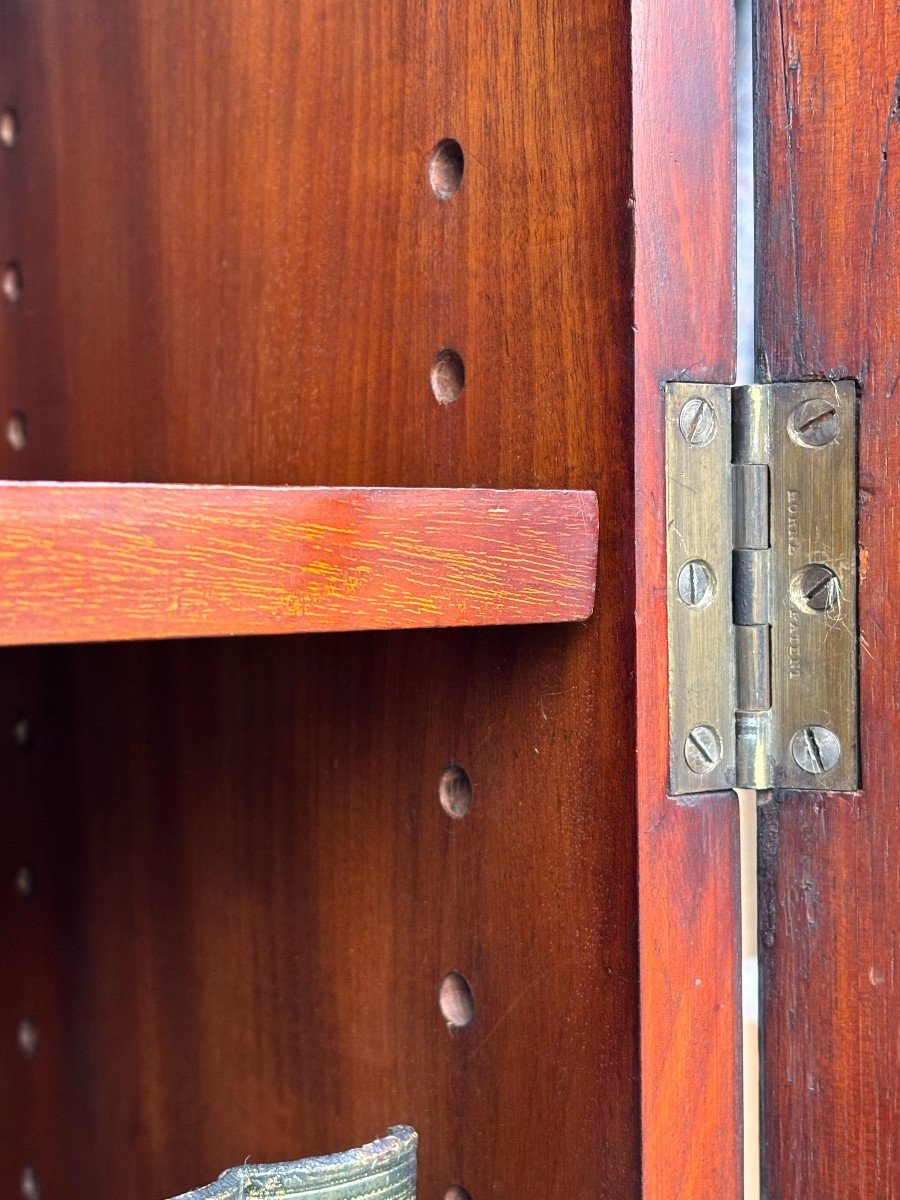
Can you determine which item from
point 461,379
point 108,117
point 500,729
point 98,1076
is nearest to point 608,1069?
point 500,729

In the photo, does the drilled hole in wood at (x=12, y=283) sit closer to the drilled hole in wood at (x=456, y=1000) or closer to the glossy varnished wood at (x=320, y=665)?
the glossy varnished wood at (x=320, y=665)

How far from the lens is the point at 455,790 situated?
1.63 feet

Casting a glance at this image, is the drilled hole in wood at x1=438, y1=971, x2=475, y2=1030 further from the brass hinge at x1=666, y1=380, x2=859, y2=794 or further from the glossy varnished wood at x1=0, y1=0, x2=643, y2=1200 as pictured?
the brass hinge at x1=666, y1=380, x2=859, y2=794

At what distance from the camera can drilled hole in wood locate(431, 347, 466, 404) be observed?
483 mm

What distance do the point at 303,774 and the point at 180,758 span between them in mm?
94

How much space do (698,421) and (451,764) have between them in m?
0.14

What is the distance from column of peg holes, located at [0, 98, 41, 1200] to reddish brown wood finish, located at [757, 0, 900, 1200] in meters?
0.40

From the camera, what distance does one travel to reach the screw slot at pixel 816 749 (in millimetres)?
466

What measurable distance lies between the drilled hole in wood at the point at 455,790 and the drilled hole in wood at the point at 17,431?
0.33m

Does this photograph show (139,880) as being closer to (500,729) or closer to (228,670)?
(228,670)

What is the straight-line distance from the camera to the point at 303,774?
1.84 feet

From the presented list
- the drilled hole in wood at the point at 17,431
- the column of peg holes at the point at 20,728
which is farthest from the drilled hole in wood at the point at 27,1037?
the drilled hole in wood at the point at 17,431

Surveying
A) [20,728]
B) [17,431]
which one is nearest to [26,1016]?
[20,728]

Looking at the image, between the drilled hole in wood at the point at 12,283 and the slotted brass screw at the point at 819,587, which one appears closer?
the slotted brass screw at the point at 819,587
